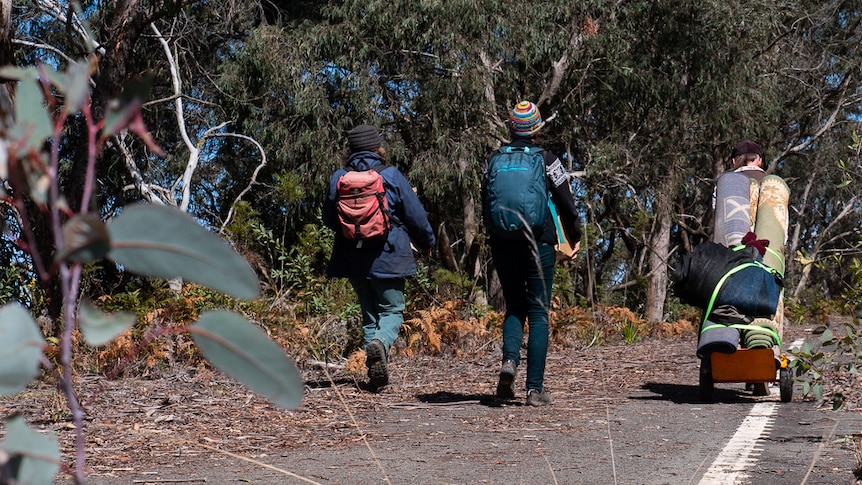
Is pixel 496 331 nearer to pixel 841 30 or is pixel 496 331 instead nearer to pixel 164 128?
pixel 164 128

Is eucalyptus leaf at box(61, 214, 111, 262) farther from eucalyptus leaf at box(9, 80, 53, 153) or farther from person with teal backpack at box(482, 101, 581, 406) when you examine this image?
person with teal backpack at box(482, 101, 581, 406)

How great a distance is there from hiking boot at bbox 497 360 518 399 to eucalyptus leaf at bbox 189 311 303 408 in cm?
524

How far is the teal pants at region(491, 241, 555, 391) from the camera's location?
606 centimetres

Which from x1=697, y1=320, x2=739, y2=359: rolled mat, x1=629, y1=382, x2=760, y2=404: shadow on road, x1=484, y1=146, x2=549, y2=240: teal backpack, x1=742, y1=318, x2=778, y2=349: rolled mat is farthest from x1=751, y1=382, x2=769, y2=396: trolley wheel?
x1=484, y1=146, x2=549, y2=240: teal backpack

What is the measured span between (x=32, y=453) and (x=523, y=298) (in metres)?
5.38

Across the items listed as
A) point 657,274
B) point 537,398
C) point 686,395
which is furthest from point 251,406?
point 657,274

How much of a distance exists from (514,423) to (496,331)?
16.5 ft

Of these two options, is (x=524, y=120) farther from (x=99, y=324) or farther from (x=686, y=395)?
(x=99, y=324)

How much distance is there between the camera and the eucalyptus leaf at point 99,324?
0.97m

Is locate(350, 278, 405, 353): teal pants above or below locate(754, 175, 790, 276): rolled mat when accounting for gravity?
below

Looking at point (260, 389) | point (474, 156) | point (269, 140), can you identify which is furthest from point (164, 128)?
point (260, 389)

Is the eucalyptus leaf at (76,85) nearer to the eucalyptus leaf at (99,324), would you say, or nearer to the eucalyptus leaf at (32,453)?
the eucalyptus leaf at (99,324)

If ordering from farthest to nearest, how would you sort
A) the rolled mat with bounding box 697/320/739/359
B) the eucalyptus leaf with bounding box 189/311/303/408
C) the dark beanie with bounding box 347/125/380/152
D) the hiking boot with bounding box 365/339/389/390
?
the dark beanie with bounding box 347/125/380/152, the hiking boot with bounding box 365/339/389/390, the rolled mat with bounding box 697/320/739/359, the eucalyptus leaf with bounding box 189/311/303/408

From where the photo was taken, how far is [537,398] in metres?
6.23
